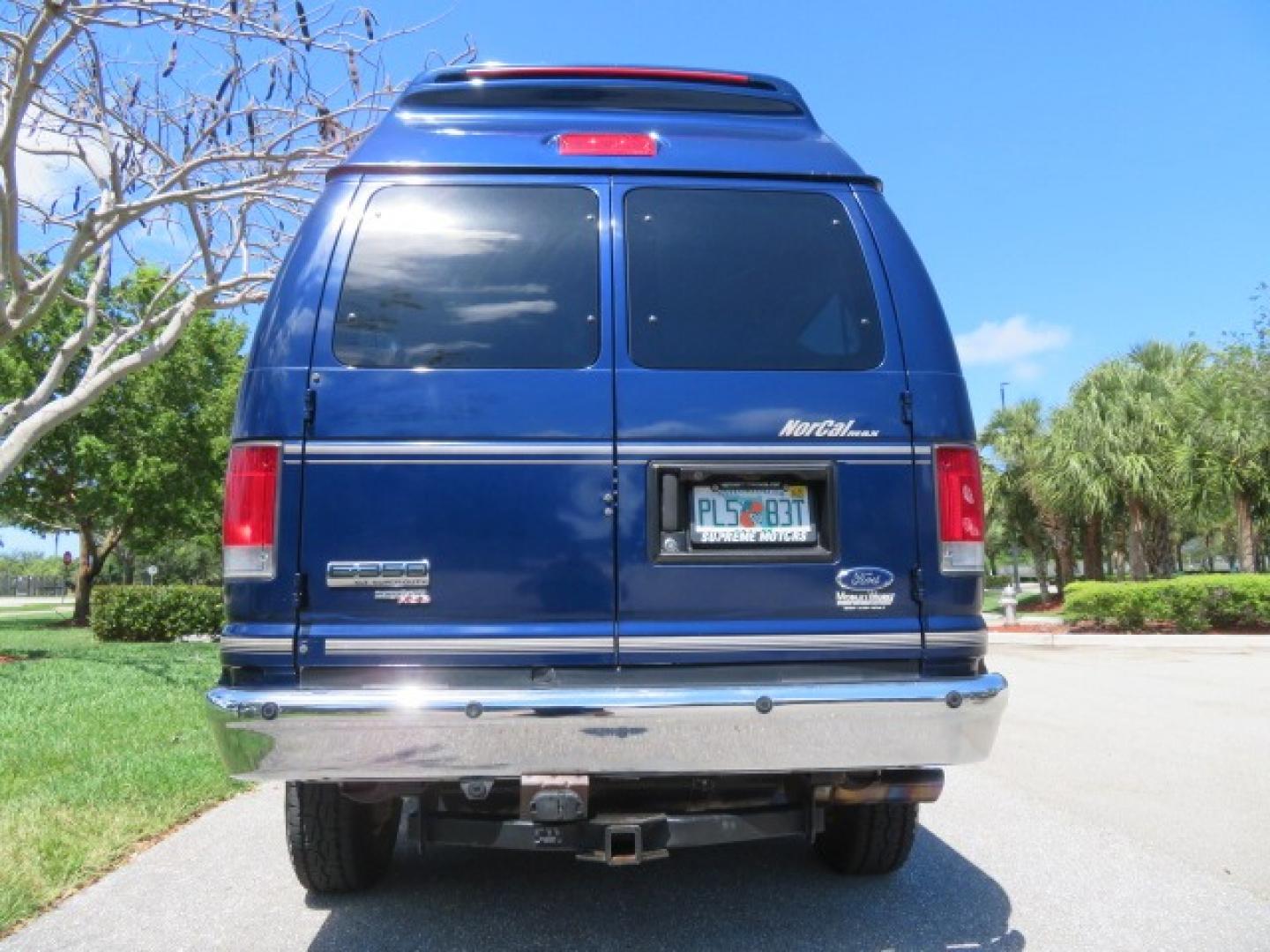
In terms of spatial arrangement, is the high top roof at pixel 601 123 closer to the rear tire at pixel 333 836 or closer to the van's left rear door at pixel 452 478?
the van's left rear door at pixel 452 478

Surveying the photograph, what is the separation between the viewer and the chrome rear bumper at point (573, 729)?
2.81 metres

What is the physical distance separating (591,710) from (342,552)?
2.81ft

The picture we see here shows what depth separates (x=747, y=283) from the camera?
3354 millimetres

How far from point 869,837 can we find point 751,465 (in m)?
1.80

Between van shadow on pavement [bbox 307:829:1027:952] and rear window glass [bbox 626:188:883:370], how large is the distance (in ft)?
6.51

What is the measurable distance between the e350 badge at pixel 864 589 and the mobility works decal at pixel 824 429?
406 mm

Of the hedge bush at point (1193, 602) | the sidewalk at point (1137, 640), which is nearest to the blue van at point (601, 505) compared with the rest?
the sidewalk at point (1137, 640)

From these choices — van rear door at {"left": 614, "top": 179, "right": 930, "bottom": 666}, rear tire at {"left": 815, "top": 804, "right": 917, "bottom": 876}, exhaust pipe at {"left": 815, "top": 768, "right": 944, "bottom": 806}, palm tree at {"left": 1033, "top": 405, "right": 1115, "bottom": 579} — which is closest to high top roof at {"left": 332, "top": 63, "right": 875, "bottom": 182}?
van rear door at {"left": 614, "top": 179, "right": 930, "bottom": 666}

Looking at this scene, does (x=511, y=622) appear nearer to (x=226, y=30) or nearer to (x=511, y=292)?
(x=511, y=292)

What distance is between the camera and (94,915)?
3.82 metres

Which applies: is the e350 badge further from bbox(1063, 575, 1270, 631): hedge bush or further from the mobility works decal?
bbox(1063, 575, 1270, 631): hedge bush

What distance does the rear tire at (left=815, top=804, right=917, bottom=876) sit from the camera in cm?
396

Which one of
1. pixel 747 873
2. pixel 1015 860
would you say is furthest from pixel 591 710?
pixel 1015 860

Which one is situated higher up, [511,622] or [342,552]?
[342,552]
